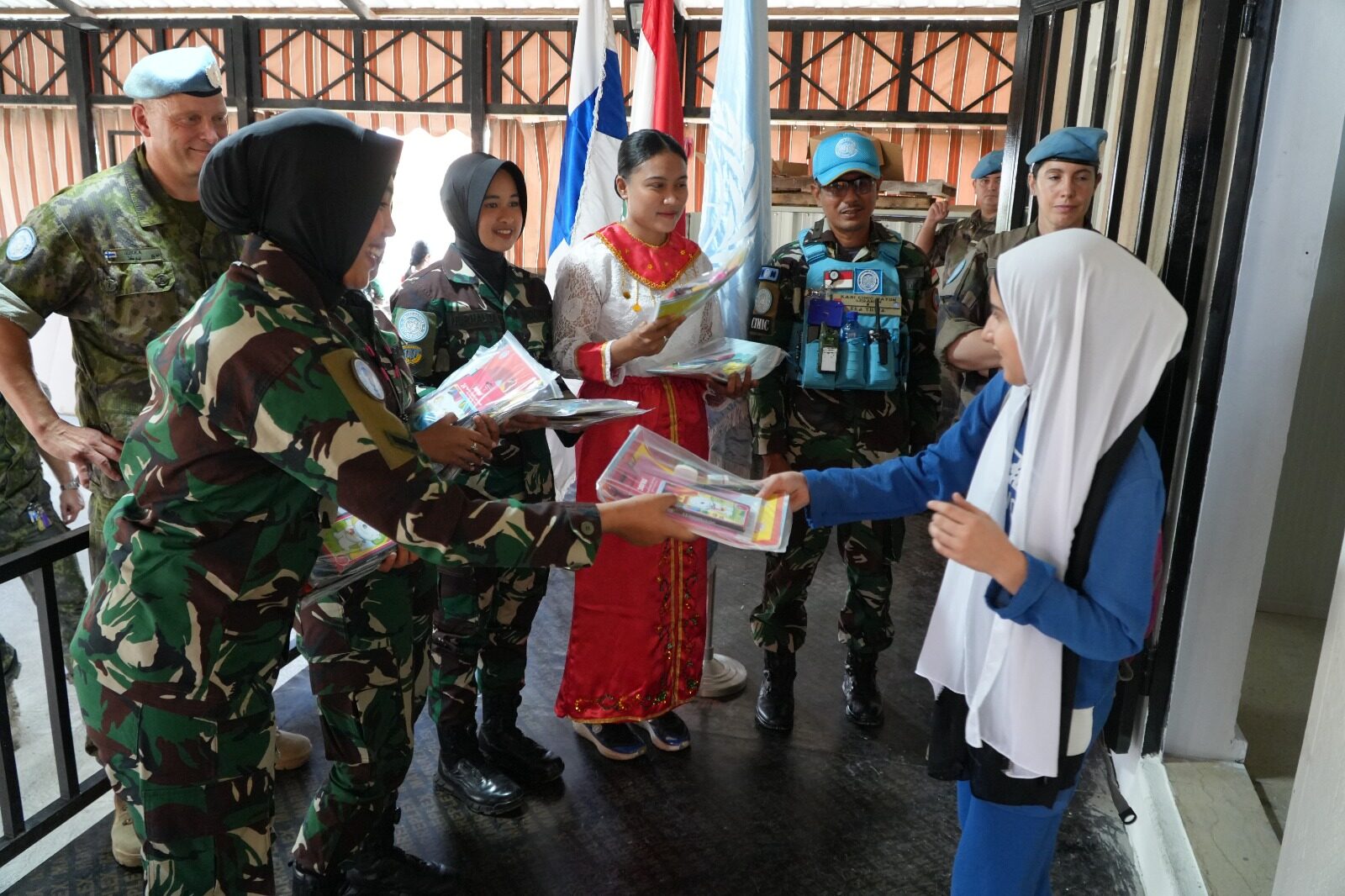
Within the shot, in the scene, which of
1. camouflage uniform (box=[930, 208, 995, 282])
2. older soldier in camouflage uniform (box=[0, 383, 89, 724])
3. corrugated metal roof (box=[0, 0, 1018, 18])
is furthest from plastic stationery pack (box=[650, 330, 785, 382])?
corrugated metal roof (box=[0, 0, 1018, 18])

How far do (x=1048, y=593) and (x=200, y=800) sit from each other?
1.24 meters

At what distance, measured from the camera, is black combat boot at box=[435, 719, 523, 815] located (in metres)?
2.41

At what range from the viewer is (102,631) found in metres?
1.35

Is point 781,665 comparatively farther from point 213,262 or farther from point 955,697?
point 213,262

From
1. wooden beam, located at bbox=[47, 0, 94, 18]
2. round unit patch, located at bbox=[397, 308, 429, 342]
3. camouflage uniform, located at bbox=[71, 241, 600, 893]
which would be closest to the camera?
camouflage uniform, located at bbox=[71, 241, 600, 893]

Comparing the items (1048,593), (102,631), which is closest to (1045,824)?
(1048,593)

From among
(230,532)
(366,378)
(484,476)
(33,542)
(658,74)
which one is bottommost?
(33,542)

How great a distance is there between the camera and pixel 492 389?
195cm

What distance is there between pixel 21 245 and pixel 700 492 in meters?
1.57

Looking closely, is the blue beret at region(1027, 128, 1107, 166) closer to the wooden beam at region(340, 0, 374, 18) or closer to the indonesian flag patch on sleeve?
the indonesian flag patch on sleeve

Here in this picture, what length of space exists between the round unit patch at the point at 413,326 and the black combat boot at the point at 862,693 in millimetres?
1642

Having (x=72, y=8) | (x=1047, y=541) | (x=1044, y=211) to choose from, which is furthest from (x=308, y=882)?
(x=72, y=8)

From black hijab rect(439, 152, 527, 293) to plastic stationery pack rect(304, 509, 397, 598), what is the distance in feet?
3.00

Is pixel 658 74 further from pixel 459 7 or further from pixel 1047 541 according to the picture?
pixel 459 7
